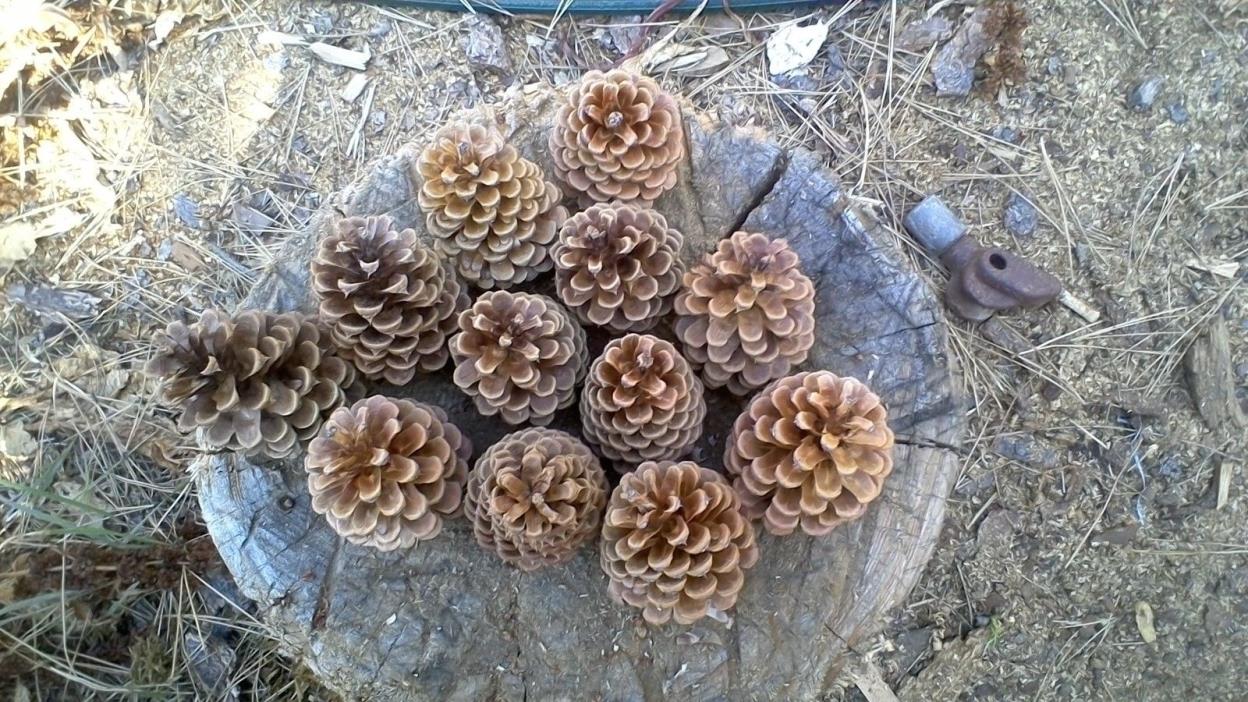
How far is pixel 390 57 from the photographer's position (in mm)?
2816

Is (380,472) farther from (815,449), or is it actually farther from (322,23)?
(322,23)

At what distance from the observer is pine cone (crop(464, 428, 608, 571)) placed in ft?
4.81

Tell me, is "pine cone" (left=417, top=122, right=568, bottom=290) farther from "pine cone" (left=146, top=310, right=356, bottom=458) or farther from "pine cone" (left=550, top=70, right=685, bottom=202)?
"pine cone" (left=146, top=310, right=356, bottom=458)

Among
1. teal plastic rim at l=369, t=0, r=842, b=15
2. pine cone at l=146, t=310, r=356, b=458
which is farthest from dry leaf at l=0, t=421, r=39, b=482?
teal plastic rim at l=369, t=0, r=842, b=15

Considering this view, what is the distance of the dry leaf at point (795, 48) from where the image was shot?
2729 mm

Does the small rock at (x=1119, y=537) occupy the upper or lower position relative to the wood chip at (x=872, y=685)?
upper

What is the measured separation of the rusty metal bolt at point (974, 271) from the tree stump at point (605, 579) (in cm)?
68

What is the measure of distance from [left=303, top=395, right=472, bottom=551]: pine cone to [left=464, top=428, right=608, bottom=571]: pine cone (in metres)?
0.09

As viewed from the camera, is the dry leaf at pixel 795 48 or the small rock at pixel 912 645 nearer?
the small rock at pixel 912 645

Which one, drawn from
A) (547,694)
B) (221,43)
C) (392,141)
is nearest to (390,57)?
(392,141)

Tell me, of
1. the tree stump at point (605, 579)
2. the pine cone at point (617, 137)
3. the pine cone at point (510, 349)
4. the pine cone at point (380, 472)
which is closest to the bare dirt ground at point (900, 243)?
the tree stump at point (605, 579)

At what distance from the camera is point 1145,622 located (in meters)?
2.49

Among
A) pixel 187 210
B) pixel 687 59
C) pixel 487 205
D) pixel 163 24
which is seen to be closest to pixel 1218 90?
pixel 687 59

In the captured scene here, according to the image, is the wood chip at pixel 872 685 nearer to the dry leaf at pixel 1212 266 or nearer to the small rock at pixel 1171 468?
the small rock at pixel 1171 468
